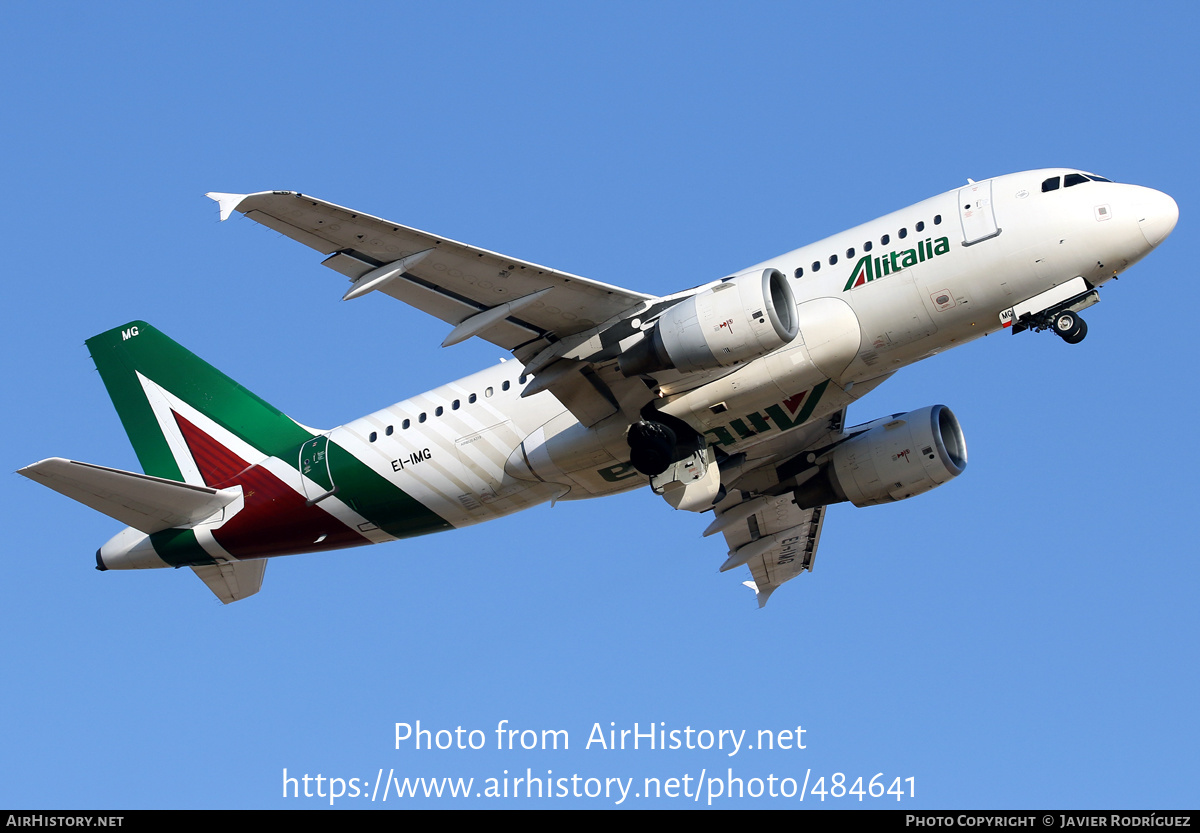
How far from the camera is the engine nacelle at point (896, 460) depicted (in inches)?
1332

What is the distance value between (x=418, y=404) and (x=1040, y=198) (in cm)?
1486

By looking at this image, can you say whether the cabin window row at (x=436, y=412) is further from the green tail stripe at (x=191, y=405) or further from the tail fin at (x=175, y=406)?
the tail fin at (x=175, y=406)

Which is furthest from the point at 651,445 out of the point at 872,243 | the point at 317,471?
the point at 317,471

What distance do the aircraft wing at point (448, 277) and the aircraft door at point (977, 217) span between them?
6.94 metres

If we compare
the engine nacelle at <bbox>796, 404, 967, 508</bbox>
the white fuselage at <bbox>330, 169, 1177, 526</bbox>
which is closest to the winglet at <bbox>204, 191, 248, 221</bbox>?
the white fuselage at <bbox>330, 169, 1177, 526</bbox>

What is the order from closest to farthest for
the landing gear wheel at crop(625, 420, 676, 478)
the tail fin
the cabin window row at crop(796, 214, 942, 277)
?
the cabin window row at crop(796, 214, 942, 277) → the landing gear wheel at crop(625, 420, 676, 478) → the tail fin

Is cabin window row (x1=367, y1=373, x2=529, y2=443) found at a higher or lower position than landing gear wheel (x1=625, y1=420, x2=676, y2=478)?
higher

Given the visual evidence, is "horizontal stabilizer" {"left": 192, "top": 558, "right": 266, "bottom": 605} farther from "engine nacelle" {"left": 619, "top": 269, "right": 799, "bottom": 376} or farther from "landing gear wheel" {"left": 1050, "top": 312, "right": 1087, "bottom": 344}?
"landing gear wheel" {"left": 1050, "top": 312, "right": 1087, "bottom": 344}

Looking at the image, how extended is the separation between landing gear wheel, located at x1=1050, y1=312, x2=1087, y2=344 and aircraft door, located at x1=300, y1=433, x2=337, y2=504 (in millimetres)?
16897

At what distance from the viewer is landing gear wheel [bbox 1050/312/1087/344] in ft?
91.7

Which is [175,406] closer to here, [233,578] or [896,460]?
[233,578]

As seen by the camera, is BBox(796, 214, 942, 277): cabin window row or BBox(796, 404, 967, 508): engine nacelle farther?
BBox(796, 404, 967, 508): engine nacelle

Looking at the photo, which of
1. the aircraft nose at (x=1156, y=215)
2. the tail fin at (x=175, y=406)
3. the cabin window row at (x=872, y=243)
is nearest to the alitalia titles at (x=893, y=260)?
the cabin window row at (x=872, y=243)

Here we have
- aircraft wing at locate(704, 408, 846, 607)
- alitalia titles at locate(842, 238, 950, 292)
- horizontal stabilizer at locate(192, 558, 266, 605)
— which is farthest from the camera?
horizontal stabilizer at locate(192, 558, 266, 605)
